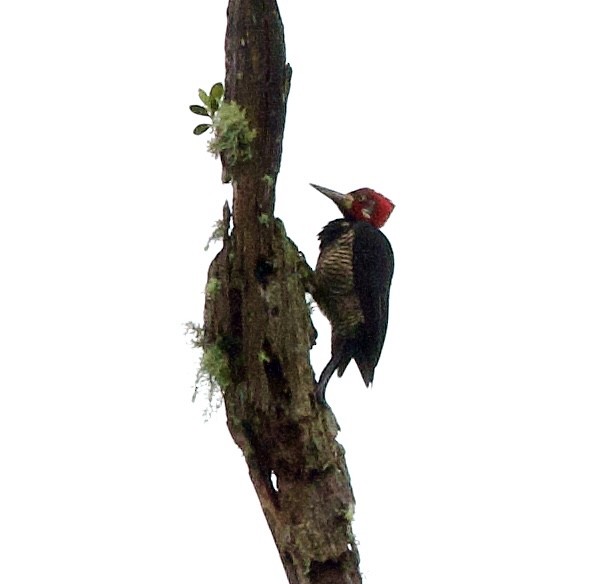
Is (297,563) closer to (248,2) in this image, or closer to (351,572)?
(351,572)

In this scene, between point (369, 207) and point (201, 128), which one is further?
point (369, 207)

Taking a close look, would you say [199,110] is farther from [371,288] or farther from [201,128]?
[371,288]

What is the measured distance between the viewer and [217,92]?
11.0 ft

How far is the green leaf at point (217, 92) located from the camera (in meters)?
3.33

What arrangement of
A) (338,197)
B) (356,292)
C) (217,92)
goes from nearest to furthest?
(217,92) < (356,292) < (338,197)

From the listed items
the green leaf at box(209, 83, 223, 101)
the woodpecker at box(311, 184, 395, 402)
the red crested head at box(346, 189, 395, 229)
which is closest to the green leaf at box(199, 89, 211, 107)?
the green leaf at box(209, 83, 223, 101)

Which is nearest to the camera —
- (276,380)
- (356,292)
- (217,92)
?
(217,92)

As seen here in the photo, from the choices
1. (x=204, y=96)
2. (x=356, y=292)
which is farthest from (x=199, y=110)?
(x=356, y=292)

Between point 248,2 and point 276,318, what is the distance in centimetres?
105

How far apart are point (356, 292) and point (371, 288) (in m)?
0.06

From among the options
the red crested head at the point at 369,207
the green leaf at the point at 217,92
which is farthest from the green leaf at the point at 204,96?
the red crested head at the point at 369,207

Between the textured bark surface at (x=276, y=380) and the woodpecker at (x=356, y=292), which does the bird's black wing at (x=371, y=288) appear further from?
the textured bark surface at (x=276, y=380)

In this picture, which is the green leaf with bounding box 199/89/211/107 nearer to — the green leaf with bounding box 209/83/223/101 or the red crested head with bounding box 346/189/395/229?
the green leaf with bounding box 209/83/223/101

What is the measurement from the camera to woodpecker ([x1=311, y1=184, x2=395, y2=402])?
411cm
